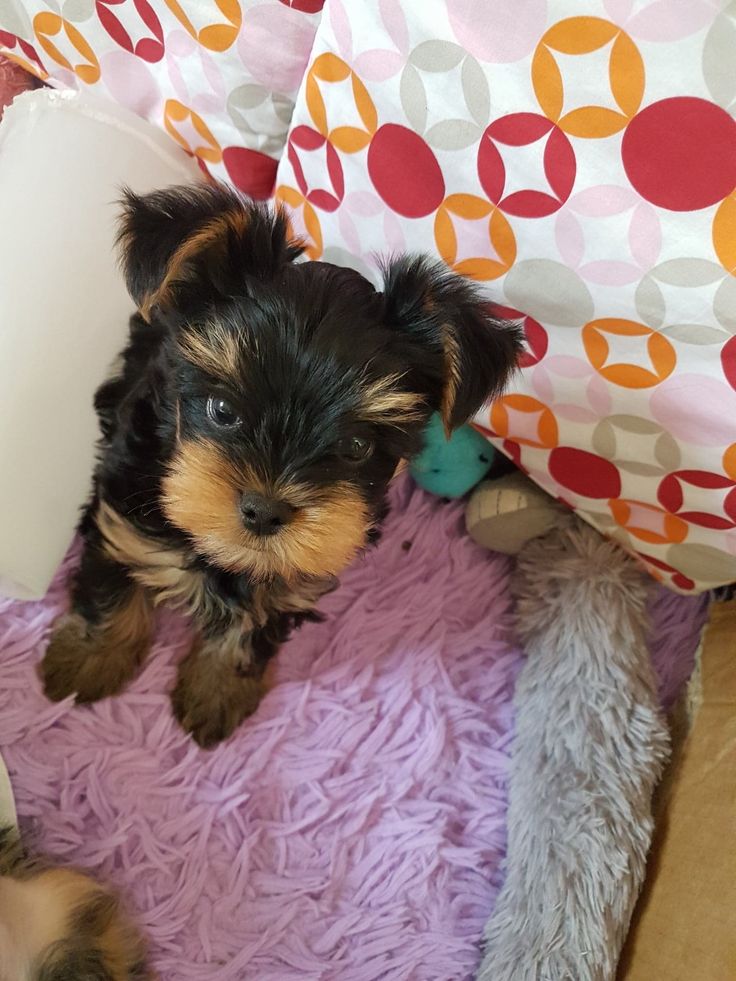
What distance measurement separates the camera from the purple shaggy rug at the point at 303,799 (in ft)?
6.17

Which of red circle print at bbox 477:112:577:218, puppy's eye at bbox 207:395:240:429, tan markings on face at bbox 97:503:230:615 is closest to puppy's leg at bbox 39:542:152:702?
tan markings on face at bbox 97:503:230:615

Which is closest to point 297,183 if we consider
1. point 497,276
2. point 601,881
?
point 497,276

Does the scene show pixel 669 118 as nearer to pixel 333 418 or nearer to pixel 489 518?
pixel 333 418

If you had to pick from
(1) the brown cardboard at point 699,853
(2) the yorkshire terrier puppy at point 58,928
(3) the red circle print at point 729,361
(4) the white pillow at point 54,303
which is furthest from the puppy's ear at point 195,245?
(1) the brown cardboard at point 699,853

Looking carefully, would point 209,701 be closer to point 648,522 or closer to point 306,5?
point 648,522

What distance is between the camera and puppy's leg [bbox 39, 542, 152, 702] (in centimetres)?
190

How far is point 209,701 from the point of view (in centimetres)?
200

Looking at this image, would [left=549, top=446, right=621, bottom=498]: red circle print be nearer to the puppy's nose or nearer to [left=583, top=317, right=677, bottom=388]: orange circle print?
[left=583, top=317, right=677, bottom=388]: orange circle print

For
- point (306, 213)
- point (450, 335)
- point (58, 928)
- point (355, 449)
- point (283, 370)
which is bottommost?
point (58, 928)

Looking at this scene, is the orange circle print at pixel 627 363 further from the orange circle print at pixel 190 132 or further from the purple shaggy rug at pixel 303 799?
the orange circle print at pixel 190 132

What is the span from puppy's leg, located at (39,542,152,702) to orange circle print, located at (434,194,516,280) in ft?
3.26

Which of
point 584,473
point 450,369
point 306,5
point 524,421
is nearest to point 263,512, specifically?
point 450,369

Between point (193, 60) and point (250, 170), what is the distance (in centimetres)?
28

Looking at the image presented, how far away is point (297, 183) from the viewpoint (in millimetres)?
1962
